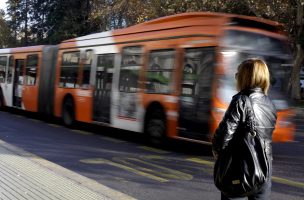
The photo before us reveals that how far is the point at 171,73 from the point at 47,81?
7714mm

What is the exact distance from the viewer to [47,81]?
17062 millimetres

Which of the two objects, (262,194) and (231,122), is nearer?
(231,122)

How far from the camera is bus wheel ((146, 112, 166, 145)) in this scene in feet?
35.8

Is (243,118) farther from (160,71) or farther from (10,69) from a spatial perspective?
(10,69)

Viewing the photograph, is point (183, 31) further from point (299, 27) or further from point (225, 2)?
point (299, 27)

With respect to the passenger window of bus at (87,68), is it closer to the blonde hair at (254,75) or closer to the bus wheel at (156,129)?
the bus wheel at (156,129)

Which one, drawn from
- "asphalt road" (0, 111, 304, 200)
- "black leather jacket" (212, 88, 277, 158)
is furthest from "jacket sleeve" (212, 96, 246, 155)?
"asphalt road" (0, 111, 304, 200)

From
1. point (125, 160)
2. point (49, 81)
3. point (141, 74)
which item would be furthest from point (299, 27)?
point (125, 160)

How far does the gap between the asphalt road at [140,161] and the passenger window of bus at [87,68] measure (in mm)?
1473

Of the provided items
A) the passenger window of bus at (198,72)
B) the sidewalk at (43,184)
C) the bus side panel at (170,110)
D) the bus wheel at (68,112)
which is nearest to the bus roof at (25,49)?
the bus wheel at (68,112)

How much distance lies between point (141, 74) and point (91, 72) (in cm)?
282

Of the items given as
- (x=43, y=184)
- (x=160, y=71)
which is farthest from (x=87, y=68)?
(x=43, y=184)

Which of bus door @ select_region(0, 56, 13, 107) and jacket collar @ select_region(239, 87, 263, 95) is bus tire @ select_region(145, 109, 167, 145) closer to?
jacket collar @ select_region(239, 87, 263, 95)

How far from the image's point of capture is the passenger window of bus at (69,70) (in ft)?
49.0
